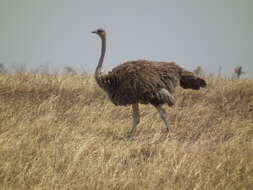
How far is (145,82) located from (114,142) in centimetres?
123

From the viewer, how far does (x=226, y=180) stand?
4371 millimetres

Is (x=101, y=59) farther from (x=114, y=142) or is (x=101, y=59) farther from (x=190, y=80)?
(x=114, y=142)

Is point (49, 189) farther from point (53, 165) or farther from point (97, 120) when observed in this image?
point (97, 120)

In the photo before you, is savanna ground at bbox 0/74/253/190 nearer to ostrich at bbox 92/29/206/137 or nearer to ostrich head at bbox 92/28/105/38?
ostrich at bbox 92/29/206/137

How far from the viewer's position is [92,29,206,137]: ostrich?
6892 mm

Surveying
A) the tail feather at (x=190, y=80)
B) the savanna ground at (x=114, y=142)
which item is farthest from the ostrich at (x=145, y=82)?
the savanna ground at (x=114, y=142)

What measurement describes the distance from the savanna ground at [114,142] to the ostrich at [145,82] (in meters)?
0.51

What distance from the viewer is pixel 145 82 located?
6.85 metres

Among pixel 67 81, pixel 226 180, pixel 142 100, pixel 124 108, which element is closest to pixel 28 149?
pixel 226 180

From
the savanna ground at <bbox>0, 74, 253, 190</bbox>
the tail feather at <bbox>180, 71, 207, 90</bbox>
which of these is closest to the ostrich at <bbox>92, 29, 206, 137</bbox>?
the tail feather at <bbox>180, 71, 207, 90</bbox>

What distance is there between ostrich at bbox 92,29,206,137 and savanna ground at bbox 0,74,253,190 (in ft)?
1.67

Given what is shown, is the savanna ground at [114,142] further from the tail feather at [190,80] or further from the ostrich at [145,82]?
the tail feather at [190,80]

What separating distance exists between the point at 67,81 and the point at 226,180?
6.12 m

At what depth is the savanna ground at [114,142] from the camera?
418cm
